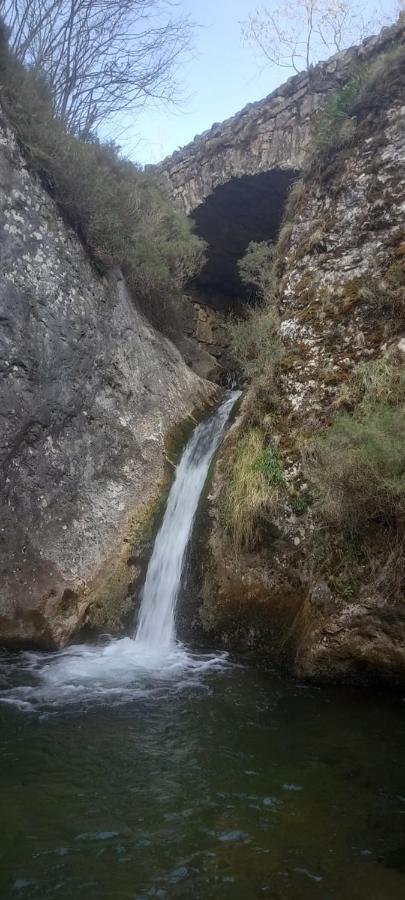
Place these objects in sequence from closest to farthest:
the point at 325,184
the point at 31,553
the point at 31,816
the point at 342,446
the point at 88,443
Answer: the point at 31,816 < the point at 342,446 < the point at 31,553 < the point at 88,443 < the point at 325,184

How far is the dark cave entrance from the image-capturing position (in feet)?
42.7

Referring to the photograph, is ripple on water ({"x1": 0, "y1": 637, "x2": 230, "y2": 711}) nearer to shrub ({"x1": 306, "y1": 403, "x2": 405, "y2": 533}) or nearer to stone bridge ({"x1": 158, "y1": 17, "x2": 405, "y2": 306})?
shrub ({"x1": 306, "y1": 403, "x2": 405, "y2": 533})

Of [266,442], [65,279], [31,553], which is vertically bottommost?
[31,553]

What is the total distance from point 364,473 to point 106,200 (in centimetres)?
718

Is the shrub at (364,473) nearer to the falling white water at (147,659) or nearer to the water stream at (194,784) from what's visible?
the water stream at (194,784)

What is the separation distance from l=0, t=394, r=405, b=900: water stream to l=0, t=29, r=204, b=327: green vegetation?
701 centimetres

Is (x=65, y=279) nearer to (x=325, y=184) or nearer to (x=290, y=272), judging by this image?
(x=290, y=272)

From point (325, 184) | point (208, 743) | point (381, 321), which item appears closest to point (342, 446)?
point (381, 321)

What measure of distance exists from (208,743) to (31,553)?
12.8 ft

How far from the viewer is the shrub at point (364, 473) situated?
598 centimetres

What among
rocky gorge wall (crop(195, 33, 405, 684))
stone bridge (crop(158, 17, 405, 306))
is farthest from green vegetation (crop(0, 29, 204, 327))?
rocky gorge wall (crop(195, 33, 405, 684))

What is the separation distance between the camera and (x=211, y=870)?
3.23m

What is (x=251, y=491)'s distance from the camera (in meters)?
7.45

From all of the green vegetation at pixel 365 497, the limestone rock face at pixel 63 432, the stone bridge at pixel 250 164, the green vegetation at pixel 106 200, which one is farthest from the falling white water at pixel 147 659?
the stone bridge at pixel 250 164
